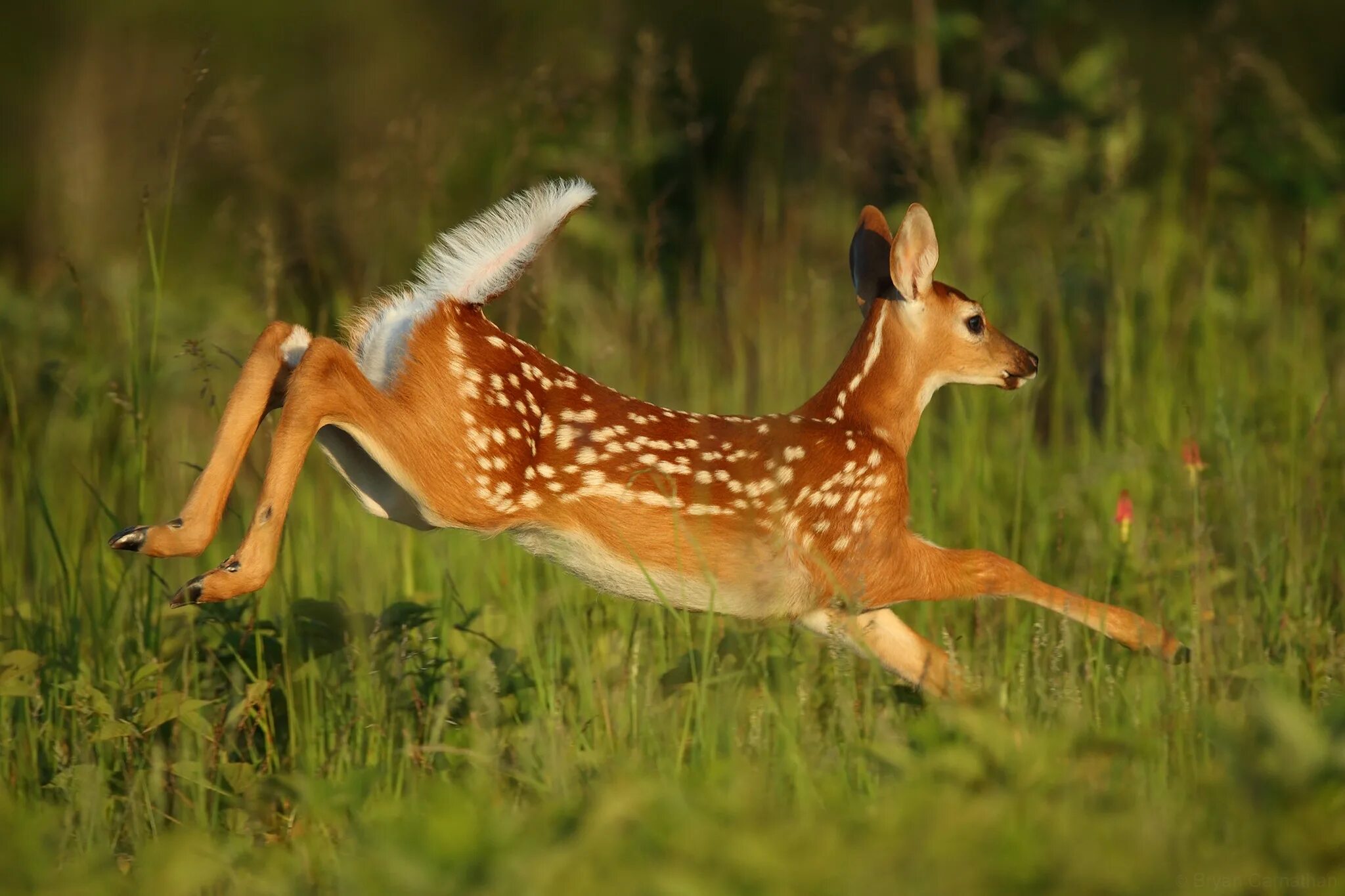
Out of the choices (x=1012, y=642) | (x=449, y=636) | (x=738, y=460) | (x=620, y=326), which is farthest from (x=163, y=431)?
(x=1012, y=642)

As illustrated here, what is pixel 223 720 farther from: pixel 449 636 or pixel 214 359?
pixel 214 359

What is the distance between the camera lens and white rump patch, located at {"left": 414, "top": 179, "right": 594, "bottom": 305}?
430 cm

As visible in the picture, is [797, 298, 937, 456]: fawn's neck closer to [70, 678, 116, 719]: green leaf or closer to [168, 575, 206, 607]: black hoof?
[168, 575, 206, 607]: black hoof

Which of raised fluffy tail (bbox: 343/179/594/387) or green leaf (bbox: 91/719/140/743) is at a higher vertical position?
raised fluffy tail (bbox: 343/179/594/387)

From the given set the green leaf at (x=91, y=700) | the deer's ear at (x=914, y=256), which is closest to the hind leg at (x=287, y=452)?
the green leaf at (x=91, y=700)

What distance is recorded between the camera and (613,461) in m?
4.32

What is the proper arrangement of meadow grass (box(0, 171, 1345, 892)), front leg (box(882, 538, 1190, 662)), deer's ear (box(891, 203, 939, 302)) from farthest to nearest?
deer's ear (box(891, 203, 939, 302)) → front leg (box(882, 538, 1190, 662)) → meadow grass (box(0, 171, 1345, 892))

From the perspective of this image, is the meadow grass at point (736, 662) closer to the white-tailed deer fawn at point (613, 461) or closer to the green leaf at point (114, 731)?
→ the green leaf at point (114, 731)

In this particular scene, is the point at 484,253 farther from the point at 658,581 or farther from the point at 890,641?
the point at 890,641

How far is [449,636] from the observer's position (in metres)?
4.63

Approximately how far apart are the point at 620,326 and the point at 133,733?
320 cm

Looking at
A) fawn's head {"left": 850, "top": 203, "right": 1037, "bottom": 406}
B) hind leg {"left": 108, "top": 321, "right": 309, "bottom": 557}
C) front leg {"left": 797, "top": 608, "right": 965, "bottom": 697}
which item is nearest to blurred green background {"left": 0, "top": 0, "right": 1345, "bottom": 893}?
front leg {"left": 797, "top": 608, "right": 965, "bottom": 697}

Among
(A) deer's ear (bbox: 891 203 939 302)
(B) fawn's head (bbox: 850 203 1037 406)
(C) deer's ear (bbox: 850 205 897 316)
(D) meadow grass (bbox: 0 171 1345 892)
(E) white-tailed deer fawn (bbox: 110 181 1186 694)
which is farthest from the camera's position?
(C) deer's ear (bbox: 850 205 897 316)

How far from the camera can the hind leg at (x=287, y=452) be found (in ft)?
12.3
